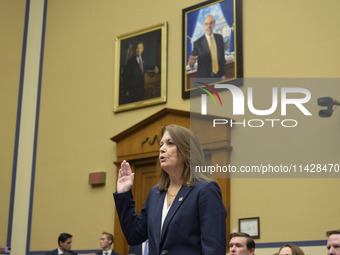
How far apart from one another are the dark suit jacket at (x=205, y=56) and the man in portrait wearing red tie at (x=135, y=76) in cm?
133

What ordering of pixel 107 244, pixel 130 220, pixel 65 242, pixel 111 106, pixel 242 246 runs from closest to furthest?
pixel 130 220 → pixel 242 246 → pixel 107 244 → pixel 65 242 → pixel 111 106

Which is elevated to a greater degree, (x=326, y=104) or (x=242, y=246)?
(x=326, y=104)

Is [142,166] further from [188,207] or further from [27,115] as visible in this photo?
[188,207]

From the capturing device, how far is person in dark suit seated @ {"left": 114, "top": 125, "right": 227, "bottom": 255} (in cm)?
276

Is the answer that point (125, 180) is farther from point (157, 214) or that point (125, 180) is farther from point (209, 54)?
point (209, 54)

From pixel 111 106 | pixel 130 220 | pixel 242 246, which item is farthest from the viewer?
pixel 111 106

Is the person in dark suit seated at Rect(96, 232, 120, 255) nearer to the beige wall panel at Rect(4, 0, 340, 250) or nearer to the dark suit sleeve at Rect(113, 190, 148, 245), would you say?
the beige wall panel at Rect(4, 0, 340, 250)

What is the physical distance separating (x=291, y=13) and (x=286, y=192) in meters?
3.01

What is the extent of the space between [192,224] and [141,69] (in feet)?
27.3

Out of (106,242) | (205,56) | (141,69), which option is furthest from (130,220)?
(141,69)

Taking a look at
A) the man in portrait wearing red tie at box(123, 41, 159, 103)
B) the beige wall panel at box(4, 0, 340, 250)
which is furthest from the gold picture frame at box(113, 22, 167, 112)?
the beige wall panel at box(4, 0, 340, 250)

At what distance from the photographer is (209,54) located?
9820mm

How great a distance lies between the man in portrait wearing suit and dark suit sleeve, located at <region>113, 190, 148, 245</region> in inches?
265

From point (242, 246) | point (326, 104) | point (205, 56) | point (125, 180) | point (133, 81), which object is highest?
point (205, 56)
